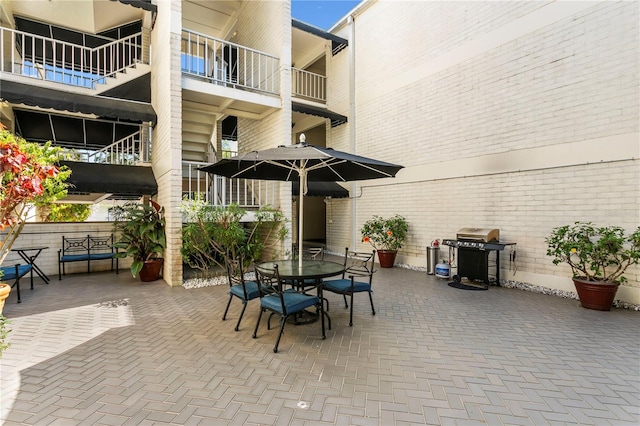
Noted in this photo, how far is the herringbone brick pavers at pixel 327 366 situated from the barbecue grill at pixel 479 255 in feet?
4.86

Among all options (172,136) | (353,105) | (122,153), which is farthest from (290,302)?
(353,105)

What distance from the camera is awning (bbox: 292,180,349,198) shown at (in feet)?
34.0

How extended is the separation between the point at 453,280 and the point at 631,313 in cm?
302

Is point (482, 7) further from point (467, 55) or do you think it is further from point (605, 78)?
point (605, 78)

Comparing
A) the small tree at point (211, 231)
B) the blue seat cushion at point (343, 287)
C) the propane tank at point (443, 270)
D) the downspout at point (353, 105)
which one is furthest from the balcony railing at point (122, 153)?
the propane tank at point (443, 270)

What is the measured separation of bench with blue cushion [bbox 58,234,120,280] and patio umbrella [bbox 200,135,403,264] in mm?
4750

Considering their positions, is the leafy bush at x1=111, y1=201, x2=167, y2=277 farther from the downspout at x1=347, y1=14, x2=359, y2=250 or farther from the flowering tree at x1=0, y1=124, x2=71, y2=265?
the downspout at x1=347, y1=14, x2=359, y2=250

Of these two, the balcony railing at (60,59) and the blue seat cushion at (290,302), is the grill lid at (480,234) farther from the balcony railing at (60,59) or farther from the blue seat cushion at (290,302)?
the balcony railing at (60,59)

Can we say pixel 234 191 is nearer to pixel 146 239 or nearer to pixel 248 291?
pixel 146 239

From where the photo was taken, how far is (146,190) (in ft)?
25.7

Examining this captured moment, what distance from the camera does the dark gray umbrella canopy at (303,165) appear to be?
4082 mm

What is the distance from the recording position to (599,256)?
16.9 feet

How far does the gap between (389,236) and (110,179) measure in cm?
765

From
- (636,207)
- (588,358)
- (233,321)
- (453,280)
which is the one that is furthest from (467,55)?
(233,321)
